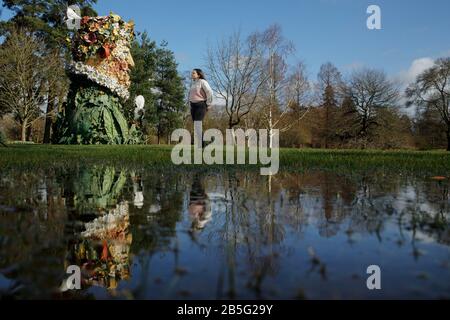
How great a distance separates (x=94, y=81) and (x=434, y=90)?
42636mm

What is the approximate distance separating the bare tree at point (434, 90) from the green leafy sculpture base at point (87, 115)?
40.3 meters

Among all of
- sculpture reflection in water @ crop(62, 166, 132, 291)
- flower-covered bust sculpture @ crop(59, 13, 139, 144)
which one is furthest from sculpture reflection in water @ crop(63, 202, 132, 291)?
flower-covered bust sculpture @ crop(59, 13, 139, 144)

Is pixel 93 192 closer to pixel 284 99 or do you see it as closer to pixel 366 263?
pixel 366 263

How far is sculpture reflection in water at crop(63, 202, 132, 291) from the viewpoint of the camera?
6.21 ft

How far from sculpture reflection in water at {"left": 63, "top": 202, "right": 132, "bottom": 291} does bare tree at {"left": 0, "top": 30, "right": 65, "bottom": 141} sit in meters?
35.3

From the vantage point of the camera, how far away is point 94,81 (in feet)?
69.1

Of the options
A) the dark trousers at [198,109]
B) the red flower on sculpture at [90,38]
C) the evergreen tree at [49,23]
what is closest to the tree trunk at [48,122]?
the evergreen tree at [49,23]

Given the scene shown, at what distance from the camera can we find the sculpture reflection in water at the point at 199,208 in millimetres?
2916

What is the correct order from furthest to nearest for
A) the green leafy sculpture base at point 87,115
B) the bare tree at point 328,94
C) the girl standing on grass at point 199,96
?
1. the bare tree at point 328,94
2. the green leafy sculpture base at point 87,115
3. the girl standing on grass at point 199,96

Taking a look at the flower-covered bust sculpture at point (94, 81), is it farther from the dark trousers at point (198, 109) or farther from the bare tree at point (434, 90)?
the bare tree at point (434, 90)

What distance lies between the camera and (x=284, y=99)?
37.8m

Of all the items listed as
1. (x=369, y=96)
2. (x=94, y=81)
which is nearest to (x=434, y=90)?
(x=369, y=96)

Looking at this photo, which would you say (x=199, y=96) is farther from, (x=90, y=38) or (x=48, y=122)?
(x=48, y=122)
